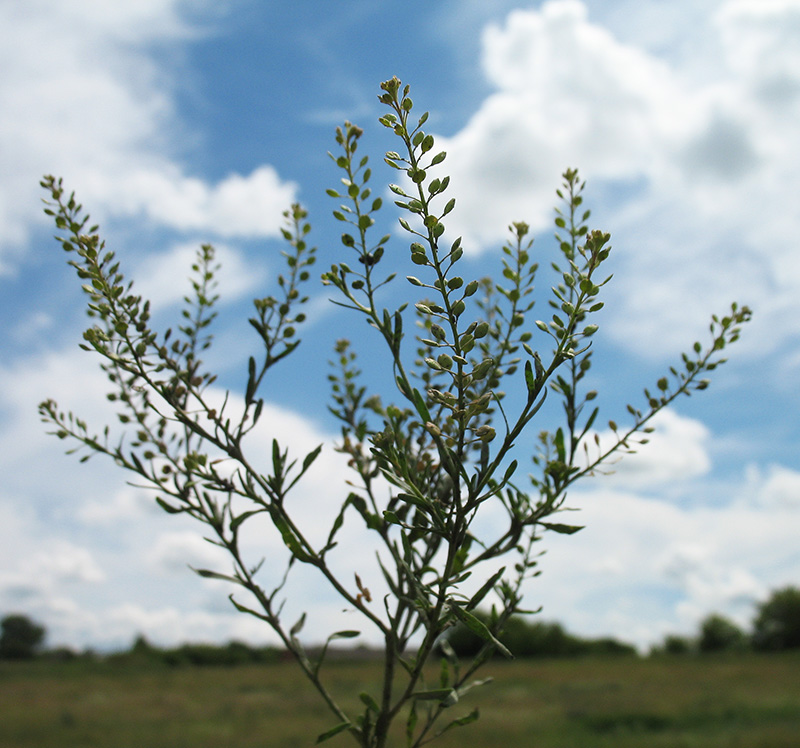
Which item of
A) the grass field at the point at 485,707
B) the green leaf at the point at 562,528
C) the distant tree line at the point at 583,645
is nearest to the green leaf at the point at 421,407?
the green leaf at the point at 562,528

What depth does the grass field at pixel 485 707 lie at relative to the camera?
793 inches

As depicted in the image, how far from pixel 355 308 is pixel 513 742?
2236cm

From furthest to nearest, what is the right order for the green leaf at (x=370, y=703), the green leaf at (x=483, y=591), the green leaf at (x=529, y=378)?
1. the green leaf at (x=370, y=703)
2. the green leaf at (x=483, y=591)
3. the green leaf at (x=529, y=378)

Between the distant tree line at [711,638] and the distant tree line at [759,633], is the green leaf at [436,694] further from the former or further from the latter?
the distant tree line at [759,633]

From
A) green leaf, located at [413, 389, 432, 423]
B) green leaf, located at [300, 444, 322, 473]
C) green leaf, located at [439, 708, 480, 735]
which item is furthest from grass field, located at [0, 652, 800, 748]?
green leaf, located at [413, 389, 432, 423]

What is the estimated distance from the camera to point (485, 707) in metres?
25.6

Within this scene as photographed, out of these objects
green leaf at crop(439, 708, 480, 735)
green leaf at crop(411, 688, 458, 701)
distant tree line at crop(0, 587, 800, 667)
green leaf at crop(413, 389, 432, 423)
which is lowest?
distant tree line at crop(0, 587, 800, 667)

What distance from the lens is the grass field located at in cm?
2014

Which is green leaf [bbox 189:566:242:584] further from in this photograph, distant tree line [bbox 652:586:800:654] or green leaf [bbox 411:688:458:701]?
distant tree line [bbox 652:586:800:654]

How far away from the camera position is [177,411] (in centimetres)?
138

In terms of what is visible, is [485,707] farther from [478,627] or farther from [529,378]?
[529,378]

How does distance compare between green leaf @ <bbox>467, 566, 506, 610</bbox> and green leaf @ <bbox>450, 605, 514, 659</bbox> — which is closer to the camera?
green leaf @ <bbox>450, 605, 514, 659</bbox>

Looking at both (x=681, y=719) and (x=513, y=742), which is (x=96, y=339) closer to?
(x=513, y=742)

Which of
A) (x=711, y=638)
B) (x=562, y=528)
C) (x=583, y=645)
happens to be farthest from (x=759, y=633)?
(x=562, y=528)
